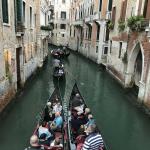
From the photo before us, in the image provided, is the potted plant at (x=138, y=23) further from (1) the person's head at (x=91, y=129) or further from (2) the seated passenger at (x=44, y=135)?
(2) the seated passenger at (x=44, y=135)

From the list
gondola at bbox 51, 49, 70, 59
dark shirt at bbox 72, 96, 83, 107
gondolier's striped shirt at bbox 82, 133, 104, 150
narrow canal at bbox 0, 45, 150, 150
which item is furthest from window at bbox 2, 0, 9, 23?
gondola at bbox 51, 49, 70, 59

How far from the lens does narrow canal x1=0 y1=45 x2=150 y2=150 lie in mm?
7081

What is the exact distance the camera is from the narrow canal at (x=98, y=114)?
7081mm

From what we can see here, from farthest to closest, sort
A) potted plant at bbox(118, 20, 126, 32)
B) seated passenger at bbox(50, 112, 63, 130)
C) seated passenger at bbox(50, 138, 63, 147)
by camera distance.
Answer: potted plant at bbox(118, 20, 126, 32) → seated passenger at bbox(50, 112, 63, 130) → seated passenger at bbox(50, 138, 63, 147)

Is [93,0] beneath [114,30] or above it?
above

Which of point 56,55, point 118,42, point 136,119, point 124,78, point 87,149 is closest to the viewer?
point 87,149

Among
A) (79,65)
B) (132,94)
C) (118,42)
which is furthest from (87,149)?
(79,65)

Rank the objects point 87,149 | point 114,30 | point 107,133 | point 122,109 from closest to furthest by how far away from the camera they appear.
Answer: point 87,149 → point 107,133 → point 122,109 → point 114,30

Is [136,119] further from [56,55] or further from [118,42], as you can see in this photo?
[56,55]

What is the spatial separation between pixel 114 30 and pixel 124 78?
4.65 metres

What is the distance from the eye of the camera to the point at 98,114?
9.29 metres

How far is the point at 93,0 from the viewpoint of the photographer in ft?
73.0

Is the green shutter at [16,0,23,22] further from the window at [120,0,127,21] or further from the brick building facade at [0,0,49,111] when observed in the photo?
the window at [120,0,127,21]

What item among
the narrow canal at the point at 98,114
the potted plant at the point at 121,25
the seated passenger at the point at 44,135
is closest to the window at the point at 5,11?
the narrow canal at the point at 98,114
